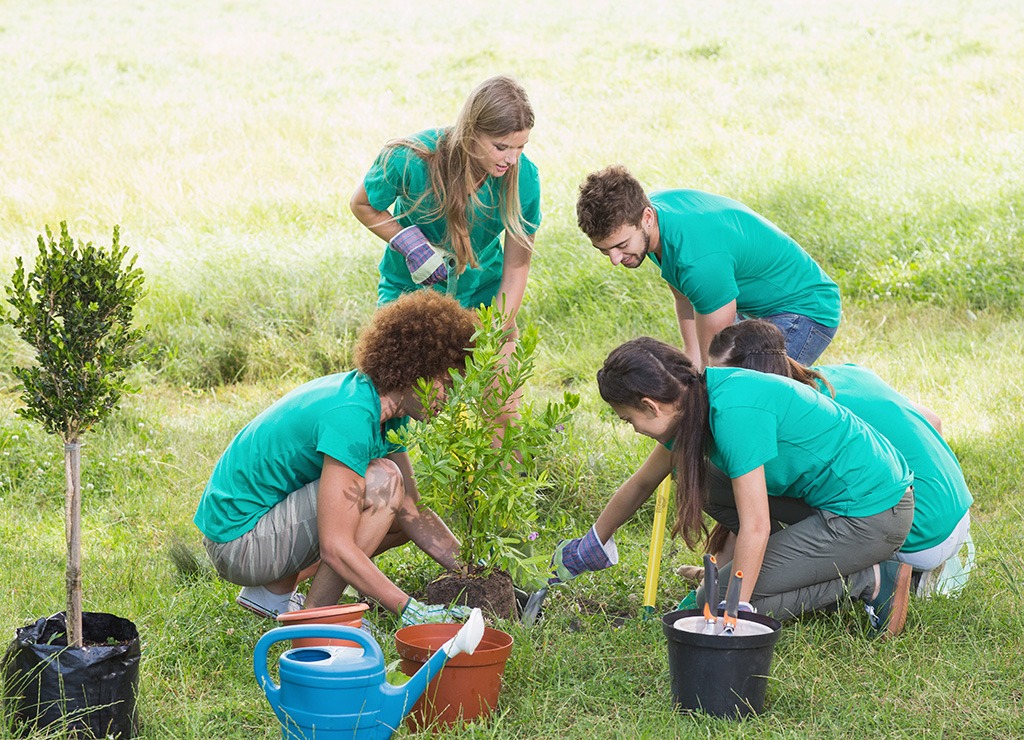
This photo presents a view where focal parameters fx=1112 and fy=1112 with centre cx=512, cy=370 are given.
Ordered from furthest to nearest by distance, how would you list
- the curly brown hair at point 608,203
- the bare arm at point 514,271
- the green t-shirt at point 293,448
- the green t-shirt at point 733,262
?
the bare arm at point 514,271, the green t-shirt at point 733,262, the curly brown hair at point 608,203, the green t-shirt at point 293,448

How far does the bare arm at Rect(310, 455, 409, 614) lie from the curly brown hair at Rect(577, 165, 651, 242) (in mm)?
1232

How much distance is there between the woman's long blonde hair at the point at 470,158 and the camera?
3.74m

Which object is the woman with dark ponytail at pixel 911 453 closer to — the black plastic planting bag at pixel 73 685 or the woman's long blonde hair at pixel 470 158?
the woman's long blonde hair at pixel 470 158

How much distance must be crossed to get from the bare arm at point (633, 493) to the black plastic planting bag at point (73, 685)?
1537 mm

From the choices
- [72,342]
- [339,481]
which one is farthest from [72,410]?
[339,481]

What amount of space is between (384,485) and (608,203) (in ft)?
4.02

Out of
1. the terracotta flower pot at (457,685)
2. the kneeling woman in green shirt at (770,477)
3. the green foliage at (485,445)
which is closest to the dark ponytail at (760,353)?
the kneeling woman in green shirt at (770,477)

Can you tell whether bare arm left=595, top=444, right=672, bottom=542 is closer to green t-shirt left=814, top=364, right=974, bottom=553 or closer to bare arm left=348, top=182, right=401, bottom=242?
green t-shirt left=814, top=364, right=974, bottom=553

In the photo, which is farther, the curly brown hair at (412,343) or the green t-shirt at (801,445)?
the curly brown hair at (412,343)

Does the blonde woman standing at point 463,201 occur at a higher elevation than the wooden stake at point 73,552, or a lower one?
higher

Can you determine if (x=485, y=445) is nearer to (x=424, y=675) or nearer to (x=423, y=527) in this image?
(x=423, y=527)

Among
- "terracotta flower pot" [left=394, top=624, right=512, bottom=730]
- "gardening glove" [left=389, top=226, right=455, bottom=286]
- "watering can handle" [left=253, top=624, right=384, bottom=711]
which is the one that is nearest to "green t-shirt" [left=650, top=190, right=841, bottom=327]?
"gardening glove" [left=389, top=226, right=455, bottom=286]

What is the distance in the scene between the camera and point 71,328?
8.48 feet

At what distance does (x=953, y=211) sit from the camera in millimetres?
8000
